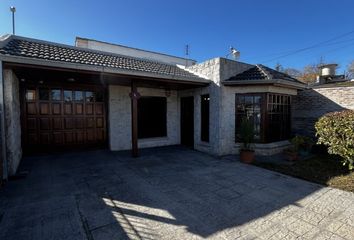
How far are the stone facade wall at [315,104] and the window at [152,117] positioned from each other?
637cm

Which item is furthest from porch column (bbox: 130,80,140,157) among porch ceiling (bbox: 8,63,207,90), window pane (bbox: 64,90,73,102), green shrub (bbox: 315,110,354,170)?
green shrub (bbox: 315,110,354,170)

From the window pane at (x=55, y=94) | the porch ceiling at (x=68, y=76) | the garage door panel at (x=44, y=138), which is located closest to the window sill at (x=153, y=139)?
the porch ceiling at (x=68, y=76)

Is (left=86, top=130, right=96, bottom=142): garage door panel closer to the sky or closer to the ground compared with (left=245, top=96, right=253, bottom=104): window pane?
closer to the ground

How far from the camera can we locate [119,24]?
10102mm

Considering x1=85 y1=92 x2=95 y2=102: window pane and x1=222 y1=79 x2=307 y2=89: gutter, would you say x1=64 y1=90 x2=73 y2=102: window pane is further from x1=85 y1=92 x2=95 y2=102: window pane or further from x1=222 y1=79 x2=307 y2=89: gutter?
x1=222 y1=79 x2=307 y2=89: gutter

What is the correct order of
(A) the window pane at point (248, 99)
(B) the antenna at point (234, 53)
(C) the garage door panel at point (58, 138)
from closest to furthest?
(A) the window pane at point (248, 99), (C) the garage door panel at point (58, 138), (B) the antenna at point (234, 53)

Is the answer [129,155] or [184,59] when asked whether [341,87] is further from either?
[184,59]

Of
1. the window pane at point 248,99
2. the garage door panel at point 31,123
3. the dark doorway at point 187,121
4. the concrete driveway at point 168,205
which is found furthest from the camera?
the dark doorway at point 187,121

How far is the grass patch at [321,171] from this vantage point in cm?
445

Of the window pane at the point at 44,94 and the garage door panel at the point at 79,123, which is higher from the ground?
the window pane at the point at 44,94

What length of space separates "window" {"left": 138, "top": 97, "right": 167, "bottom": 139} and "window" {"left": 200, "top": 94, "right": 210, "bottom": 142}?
2090 mm

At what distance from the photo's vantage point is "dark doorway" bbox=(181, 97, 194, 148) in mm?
8750

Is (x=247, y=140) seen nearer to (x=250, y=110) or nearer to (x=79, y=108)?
(x=250, y=110)

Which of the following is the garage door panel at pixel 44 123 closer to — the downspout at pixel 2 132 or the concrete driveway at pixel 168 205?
the concrete driveway at pixel 168 205
